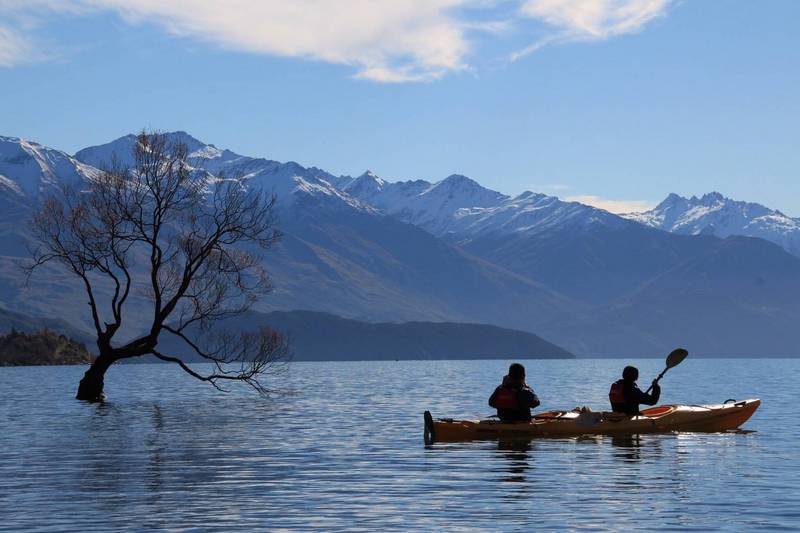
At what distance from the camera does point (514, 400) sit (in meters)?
41.0

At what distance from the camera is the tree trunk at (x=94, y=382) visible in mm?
66125

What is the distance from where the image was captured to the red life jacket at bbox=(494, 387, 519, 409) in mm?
40969

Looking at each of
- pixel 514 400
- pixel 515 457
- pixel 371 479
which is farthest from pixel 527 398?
pixel 371 479

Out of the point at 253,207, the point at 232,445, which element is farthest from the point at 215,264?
the point at 232,445

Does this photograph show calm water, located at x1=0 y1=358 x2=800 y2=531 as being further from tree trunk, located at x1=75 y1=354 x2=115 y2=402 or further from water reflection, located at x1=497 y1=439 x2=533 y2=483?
tree trunk, located at x1=75 y1=354 x2=115 y2=402

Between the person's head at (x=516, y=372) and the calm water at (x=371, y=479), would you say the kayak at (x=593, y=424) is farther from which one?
the person's head at (x=516, y=372)

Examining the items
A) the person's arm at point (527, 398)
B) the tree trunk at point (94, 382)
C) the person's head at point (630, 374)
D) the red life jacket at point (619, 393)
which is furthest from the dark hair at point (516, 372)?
the tree trunk at point (94, 382)

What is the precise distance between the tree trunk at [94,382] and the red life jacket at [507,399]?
29.9 meters

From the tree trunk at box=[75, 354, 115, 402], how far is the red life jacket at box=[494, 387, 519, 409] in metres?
29.9

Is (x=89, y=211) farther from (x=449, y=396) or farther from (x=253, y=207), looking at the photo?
(x=449, y=396)

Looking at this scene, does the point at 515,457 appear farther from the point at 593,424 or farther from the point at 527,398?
the point at 593,424

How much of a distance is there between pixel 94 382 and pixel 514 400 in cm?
3493

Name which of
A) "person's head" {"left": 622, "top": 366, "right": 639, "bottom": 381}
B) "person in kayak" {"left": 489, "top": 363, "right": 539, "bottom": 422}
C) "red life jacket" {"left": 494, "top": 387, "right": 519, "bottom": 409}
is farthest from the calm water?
"person's head" {"left": 622, "top": 366, "right": 639, "bottom": 381}

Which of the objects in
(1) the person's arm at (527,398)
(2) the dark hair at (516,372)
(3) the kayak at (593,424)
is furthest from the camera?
(3) the kayak at (593,424)
